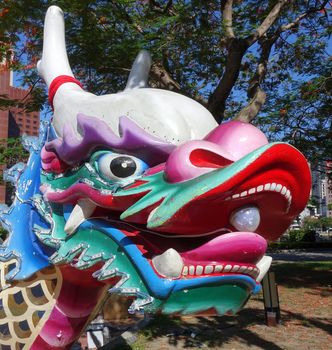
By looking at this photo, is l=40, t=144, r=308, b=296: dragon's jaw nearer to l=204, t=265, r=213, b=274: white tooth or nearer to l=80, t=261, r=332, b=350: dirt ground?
l=204, t=265, r=213, b=274: white tooth

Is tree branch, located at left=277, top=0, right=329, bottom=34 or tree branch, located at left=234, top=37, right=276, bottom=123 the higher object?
tree branch, located at left=277, top=0, right=329, bottom=34

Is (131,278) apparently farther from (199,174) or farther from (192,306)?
(199,174)

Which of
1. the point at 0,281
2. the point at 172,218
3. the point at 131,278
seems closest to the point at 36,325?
the point at 0,281

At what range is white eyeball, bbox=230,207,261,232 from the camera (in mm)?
1588

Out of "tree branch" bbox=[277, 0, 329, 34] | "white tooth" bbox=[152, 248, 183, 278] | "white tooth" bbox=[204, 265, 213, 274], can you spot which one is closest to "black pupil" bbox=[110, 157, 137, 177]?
"white tooth" bbox=[152, 248, 183, 278]

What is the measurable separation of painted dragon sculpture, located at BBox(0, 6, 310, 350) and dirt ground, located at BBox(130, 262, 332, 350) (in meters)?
4.11

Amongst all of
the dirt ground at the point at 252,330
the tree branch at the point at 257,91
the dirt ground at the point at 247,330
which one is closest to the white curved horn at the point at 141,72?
the tree branch at the point at 257,91

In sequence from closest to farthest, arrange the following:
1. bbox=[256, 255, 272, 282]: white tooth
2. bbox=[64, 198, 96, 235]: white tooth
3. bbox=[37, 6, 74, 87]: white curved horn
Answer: bbox=[256, 255, 272, 282]: white tooth, bbox=[64, 198, 96, 235]: white tooth, bbox=[37, 6, 74, 87]: white curved horn

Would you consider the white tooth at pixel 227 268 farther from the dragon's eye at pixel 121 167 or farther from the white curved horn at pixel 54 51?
the white curved horn at pixel 54 51

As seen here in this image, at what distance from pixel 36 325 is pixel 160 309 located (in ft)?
3.36

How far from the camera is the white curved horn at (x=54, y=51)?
2.45 meters

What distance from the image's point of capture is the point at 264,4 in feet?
24.7

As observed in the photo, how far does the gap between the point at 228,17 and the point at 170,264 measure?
5.63m

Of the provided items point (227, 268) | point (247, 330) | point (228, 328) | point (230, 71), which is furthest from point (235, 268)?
point (228, 328)
